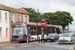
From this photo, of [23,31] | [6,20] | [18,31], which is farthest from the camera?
[6,20]

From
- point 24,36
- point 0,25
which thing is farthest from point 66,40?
point 0,25

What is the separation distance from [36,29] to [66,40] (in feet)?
34.8

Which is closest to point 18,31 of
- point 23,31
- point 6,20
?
point 23,31

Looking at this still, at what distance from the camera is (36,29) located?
3100 centimetres

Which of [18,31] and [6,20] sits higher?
[6,20]

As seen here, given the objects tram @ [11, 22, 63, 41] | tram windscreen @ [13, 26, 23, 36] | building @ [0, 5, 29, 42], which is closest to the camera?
tram @ [11, 22, 63, 41]

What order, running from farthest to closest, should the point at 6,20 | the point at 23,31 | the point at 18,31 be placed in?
1. the point at 6,20
2. the point at 18,31
3. the point at 23,31

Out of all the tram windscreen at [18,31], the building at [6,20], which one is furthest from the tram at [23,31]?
the building at [6,20]

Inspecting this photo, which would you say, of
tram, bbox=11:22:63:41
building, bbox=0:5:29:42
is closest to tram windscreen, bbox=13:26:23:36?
tram, bbox=11:22:63:41

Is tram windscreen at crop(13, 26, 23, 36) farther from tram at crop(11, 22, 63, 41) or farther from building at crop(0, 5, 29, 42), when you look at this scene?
building at crop(0, 5, 29, 42)

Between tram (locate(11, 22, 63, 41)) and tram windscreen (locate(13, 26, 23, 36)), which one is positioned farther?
tram windscreen (locate(13, 26, 23, 36))

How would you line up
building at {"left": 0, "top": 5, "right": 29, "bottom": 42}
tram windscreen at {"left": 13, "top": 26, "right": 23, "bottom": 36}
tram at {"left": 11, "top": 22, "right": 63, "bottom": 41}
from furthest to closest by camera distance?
building at {"left": 0, "top": 5, "right": 29, "bottom": 42} → tram windscreen at {"left": 13, "top": 26, "right": 23, "bottom": 36} → tram at {"left": 11, "top": 22, "right": 63, "bottom": 41}

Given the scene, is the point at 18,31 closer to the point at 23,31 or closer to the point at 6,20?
the point at 23,31

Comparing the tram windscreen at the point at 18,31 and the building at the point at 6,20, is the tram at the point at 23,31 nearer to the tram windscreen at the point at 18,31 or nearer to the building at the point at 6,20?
the tram windscreen at the point at 18,31
